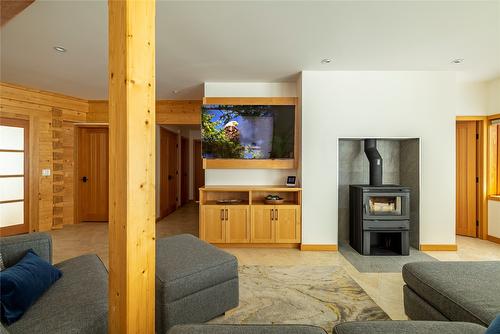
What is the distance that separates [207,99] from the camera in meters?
4.01

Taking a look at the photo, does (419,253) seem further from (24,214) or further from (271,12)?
(24,214)

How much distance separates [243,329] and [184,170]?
23.8 feet

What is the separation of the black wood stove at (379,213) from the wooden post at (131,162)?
3.07 meters

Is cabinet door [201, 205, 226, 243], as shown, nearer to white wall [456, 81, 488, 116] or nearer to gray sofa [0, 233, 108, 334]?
gray sofa [0, 233, 108, 334]

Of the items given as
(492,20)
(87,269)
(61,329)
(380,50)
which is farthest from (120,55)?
(492,20)

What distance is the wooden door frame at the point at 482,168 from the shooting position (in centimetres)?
411

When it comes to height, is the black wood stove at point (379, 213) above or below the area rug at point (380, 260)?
above

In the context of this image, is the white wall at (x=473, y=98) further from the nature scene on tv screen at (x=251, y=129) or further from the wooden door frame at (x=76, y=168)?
the wooden door frame at (x=76, y=168)

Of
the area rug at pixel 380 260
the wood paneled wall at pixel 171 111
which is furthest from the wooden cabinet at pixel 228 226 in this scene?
the wood paneled wall at pixel 171 111

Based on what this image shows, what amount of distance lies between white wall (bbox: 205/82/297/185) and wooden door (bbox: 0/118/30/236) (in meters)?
3.26

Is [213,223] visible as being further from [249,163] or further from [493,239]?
[493,239]

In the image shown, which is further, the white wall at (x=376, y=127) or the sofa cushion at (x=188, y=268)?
the white wall at (x=376, y=127)

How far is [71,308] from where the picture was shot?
1.35m

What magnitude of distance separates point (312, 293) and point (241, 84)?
3130 mm
